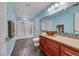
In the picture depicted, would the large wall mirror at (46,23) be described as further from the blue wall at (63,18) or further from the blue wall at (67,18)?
the blue wall at (67,18)

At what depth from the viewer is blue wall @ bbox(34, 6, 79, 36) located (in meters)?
2.17

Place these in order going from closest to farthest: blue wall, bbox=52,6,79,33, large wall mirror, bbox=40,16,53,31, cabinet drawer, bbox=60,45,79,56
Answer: cabinet drawer, bbox=60,45,79,56 → blue wall, bbox=52,6,79,33 → large wall mirror, bbox=40,16,53,31

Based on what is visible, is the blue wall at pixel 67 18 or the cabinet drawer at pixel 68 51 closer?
the cabinet drawer at pixel 68 51

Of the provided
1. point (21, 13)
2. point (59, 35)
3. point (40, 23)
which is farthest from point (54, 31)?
point (21, 13)

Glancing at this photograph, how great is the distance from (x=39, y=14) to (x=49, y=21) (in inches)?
11.6

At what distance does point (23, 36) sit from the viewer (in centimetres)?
244

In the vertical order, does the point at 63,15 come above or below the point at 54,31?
above

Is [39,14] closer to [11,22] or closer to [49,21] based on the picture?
[49,21]

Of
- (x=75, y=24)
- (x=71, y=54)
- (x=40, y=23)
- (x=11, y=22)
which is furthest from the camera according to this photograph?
(x=11, y=22)

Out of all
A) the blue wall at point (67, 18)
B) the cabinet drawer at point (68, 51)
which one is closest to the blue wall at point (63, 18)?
the blue wall at point (67, 18)

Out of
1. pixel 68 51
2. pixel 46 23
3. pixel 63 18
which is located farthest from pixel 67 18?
pixel 68 51

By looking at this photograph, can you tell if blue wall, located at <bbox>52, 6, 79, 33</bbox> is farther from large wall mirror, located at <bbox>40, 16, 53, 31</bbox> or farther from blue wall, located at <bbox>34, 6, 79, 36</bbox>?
large wall mirror, located at <bbox>40, 16, 53, 31</bbox>

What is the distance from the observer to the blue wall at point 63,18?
217 cm

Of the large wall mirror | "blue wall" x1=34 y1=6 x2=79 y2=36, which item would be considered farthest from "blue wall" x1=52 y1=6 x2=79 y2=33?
the large wall mirror
